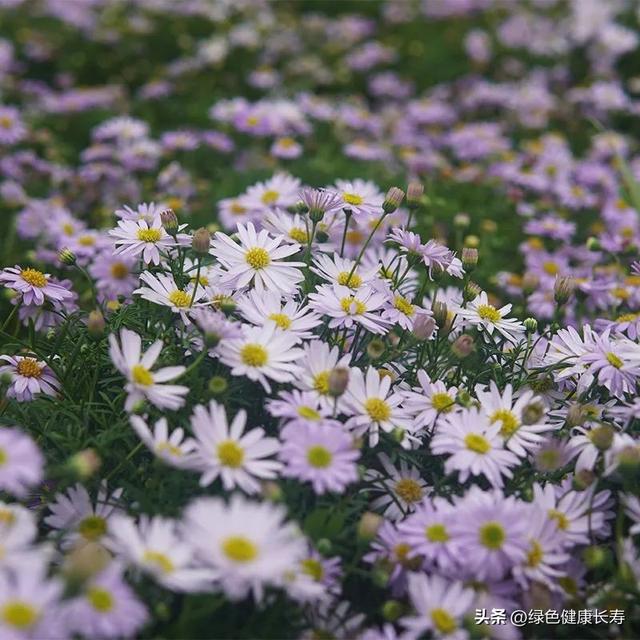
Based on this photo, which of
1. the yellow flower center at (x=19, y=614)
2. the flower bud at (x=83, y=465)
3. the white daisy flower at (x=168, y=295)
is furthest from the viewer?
the white daisy flower at (x=168, y=295)

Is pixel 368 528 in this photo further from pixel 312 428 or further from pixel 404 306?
pixel 404 306

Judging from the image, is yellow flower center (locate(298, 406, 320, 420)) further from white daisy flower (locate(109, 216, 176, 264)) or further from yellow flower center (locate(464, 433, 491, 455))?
white daisy flower (locate(109, 216, 176, 264))

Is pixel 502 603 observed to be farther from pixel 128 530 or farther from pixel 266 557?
pixel 128 530

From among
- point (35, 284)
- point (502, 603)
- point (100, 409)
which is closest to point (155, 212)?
point (35, 284)

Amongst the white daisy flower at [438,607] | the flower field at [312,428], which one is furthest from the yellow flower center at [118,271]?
the white daisy flower at [438,607]

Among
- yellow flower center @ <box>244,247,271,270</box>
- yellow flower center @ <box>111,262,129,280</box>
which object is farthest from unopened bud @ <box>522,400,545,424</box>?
yellow flower center @ <box>111,262,129,280</box>

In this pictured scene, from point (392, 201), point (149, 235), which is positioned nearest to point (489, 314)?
point (392, 201)

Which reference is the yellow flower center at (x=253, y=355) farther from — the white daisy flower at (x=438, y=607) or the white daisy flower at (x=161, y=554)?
the white daisy flower at (x=438, y=607)
